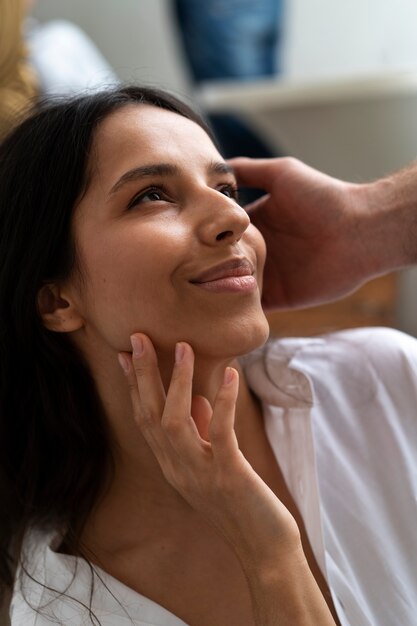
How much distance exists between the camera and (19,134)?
1235 millimetres

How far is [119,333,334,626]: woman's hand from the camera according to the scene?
96 cm

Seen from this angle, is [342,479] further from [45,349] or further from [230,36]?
[230,36]

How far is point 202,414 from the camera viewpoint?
1.12 meters

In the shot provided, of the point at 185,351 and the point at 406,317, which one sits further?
the point at 406,317

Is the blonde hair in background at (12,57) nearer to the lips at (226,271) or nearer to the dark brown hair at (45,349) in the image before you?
the dark brown hair at (45,349)

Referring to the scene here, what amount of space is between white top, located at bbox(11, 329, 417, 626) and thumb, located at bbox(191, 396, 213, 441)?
0.17 meters

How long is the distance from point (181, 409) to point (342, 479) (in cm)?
32

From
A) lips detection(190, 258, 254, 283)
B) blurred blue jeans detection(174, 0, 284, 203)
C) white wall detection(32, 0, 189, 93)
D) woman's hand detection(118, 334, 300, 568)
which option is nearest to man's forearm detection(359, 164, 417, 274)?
lips detection(190, 258, 254, 283)

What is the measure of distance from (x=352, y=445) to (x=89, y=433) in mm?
425

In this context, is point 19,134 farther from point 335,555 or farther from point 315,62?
point 315,62

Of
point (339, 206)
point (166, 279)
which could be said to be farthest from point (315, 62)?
point (166, 279)

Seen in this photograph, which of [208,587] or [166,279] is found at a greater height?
[166,279]

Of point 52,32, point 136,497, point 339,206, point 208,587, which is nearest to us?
point 208,587

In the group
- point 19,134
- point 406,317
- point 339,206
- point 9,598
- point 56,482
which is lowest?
point 406,317
